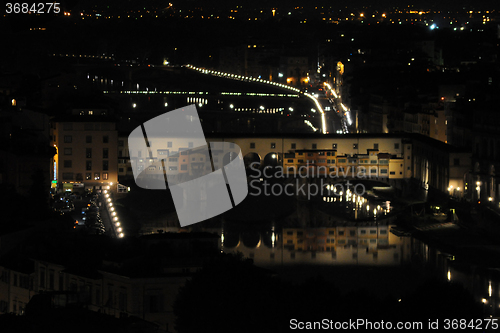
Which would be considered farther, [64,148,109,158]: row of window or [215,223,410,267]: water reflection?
[64,148,109,158]: row of window

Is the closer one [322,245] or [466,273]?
[466,273]

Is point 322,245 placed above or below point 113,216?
below

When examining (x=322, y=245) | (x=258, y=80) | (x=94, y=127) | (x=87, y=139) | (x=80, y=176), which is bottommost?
(x=322, y=245)

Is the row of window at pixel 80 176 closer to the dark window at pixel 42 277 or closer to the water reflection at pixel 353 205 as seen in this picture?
the water reflection at pixel 353 205

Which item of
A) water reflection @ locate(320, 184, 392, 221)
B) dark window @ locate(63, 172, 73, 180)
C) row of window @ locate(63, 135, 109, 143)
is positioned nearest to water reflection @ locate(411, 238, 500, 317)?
water reflection @ locate(320, 184, 392, 221)

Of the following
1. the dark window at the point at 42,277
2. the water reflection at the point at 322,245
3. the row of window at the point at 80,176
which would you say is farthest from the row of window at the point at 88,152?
the dark window at the point at 42,277

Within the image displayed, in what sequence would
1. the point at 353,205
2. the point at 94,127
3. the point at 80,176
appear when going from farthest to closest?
the point at 94,127 < the point at 80,176 < the point at 353,205

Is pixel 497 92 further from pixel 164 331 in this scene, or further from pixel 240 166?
pixel 164 331

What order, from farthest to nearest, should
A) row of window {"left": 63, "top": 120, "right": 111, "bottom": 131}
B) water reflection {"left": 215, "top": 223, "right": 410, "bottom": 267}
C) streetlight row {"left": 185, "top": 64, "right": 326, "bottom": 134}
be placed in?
1. streetlight row {"left": 185, "top": 64, "right": 326, "bottom": 134}
2. row of window {"left": 63, "top": 120, "right": 111, "bottom": 131}
3. water reflection {"left": 215, "top": 223, "right": 410, "bottom": 267}

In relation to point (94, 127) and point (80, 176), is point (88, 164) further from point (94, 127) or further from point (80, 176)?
point (94, 127)

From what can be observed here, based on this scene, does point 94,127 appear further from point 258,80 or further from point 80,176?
point 258,80

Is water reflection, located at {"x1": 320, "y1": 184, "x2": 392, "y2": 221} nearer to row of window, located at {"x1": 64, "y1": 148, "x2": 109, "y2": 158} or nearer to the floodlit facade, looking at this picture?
the floodlit facade

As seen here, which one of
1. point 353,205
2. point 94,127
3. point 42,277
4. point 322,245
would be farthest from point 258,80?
point 42,277

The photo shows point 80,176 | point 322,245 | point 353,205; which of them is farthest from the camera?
point 80,176
